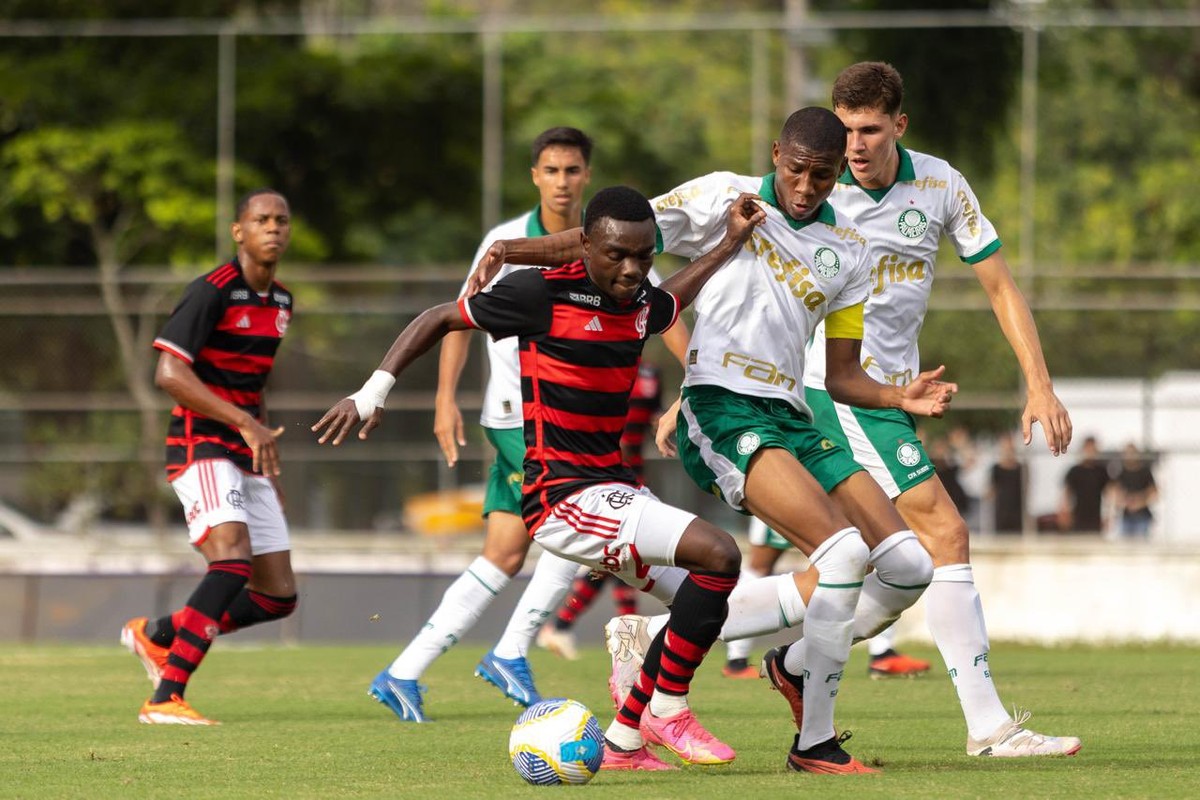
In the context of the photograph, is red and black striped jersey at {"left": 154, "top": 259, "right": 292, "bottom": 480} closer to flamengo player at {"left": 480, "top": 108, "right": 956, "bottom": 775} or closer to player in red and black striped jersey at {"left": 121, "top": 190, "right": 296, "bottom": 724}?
player in red and black striped jersey at {"left": 121, "top": 190, "right": 296, "bottom": 724}

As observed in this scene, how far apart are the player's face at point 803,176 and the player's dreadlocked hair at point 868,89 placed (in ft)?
2.04

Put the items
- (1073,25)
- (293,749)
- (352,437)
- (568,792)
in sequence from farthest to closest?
(1073,25) → (352,437) → (293,749) → (568,792)

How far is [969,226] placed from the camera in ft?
24.2

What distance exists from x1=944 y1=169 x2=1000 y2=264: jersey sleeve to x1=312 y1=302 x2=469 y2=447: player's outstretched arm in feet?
7.61

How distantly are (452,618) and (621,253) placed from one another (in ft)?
9.63

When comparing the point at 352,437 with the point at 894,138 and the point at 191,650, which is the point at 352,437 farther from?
the point at 894,138

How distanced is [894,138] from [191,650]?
375 cm

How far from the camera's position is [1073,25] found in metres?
22.3

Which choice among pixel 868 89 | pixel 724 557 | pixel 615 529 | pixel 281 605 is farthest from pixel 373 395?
pixel 281 605

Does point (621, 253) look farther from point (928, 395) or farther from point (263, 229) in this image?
point (263, 229)

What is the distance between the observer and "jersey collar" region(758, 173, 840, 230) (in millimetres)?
6527

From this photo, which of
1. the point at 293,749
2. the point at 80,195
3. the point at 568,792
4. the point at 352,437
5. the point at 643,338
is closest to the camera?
the point at 568,792

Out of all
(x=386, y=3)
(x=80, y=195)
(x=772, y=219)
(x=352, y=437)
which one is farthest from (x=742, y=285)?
(x=386, y=3)

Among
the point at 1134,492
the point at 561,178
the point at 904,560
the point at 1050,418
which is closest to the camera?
the point at 904,560
